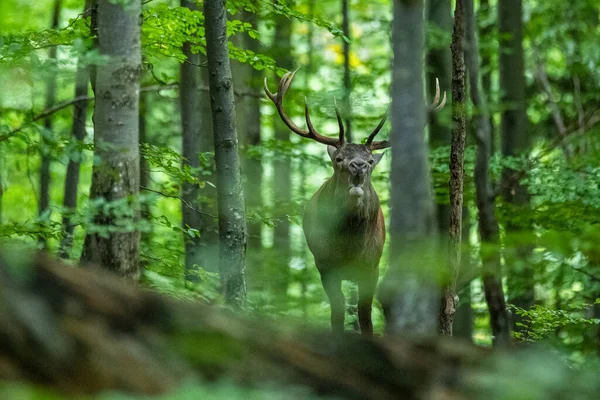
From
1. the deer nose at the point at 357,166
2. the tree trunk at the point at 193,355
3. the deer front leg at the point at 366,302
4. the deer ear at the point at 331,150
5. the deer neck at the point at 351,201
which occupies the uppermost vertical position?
the deer ear at the point at 331,150

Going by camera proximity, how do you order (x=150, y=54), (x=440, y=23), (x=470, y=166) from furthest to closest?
1. (x=440, y=23)
2. (x=470, y=166)
3. (x=150, y=54)

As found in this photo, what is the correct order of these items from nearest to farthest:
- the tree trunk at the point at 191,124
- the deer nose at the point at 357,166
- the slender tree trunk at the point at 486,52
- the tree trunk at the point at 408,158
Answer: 1. the tree trunk at the point at 408,158
2. the deer nose at the point at 357,166
3. the tree trunk at the point at 191,124
4. the slender tree trunk at the point at 486,52

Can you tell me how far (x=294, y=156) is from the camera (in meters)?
11.2

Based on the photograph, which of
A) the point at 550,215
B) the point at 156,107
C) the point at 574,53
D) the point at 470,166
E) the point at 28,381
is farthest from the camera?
the point at 156,107

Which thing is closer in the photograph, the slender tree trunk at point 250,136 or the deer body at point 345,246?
the deer body at point 345,246

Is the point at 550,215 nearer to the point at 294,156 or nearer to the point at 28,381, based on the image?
the point at 294,156

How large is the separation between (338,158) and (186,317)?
527 centimetres

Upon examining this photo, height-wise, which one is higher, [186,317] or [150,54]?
[150,54]

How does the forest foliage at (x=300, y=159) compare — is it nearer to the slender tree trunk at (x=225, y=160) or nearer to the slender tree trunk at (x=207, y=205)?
the slender tree trunk at (x=207, y=205)

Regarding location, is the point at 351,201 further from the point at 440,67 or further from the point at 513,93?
the point at 440,67

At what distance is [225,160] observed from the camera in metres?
6.98

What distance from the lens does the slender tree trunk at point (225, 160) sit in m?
6.89

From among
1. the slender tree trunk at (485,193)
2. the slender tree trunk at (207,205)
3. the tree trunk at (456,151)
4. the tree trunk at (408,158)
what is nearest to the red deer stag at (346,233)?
the tree trunk at (456,151)

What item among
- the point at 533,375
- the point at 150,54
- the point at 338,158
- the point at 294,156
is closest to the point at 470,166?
the point at 294,156
